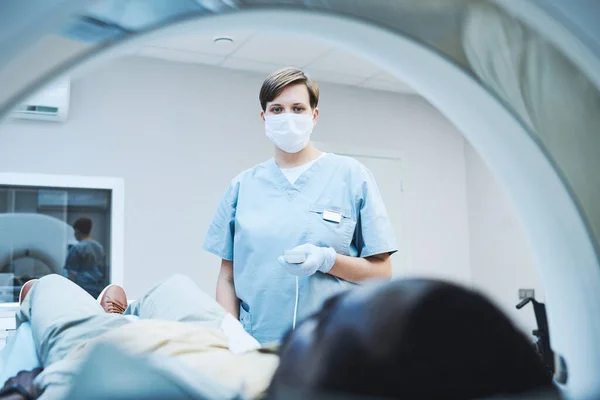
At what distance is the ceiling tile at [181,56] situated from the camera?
3.03 m

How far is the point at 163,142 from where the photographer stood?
3082mm

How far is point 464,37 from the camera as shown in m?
0.39

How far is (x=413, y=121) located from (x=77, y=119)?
2.07 meters

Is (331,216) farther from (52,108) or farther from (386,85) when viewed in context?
(386,85)

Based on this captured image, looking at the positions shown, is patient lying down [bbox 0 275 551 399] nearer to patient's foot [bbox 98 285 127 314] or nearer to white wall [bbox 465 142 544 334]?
patient's foot [bbox 98 285 127 314]

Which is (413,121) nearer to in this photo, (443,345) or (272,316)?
(272,316)

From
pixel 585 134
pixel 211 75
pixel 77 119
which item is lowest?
pixel 585 134

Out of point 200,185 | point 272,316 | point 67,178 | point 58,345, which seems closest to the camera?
point 58,345

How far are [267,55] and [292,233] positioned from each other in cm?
199

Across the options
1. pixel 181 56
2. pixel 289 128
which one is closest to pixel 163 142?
pixel 181 56

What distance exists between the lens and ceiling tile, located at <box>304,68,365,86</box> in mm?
3401

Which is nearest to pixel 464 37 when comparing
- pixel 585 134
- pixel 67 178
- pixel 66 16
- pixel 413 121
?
pixel 585 134

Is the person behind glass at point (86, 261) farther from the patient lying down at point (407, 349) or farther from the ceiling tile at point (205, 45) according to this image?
the patient lying down at point (407, 349)

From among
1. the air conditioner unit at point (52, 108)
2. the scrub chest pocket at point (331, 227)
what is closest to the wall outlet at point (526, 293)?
the scrub chest pocket at point (331, 227)
